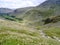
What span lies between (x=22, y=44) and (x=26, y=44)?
0.58 m

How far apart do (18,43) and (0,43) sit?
7.89 ft

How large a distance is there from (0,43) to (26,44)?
3.50 m

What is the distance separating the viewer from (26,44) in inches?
1017

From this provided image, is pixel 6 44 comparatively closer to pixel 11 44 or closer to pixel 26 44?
pixel 11 44

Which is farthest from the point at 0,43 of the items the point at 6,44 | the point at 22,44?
the point at 22,44

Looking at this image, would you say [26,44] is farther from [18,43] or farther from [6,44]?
[6,44]

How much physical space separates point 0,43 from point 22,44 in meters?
2.94

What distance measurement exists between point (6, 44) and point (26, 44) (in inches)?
112

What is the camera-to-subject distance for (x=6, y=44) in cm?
2464

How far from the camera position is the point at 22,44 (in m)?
25.6

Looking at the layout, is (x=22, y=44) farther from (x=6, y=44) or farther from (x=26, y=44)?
(x=6, y=44)

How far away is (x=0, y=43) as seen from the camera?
83.4ft

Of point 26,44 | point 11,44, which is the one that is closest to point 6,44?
point 11,44

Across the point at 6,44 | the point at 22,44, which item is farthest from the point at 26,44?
the point at 6,44
